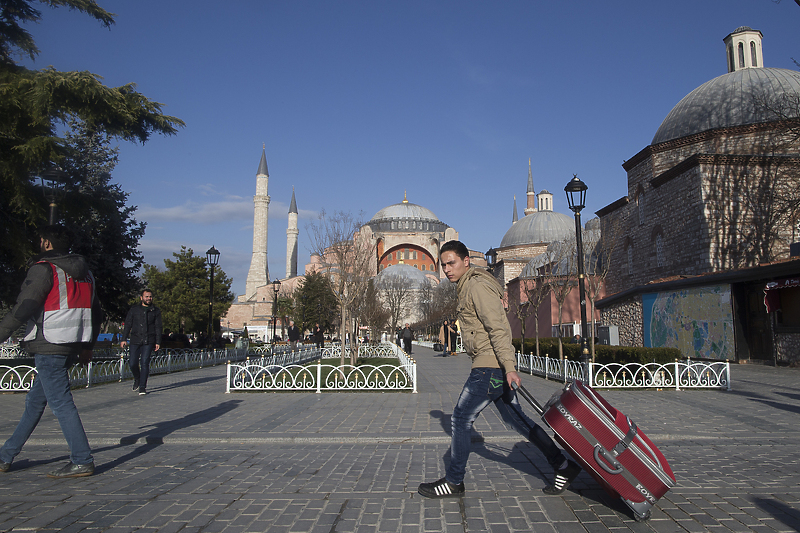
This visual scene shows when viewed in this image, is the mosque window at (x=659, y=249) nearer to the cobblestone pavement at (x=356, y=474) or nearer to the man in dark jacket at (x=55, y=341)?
the cobblestone pavement at (x=356, y=474)

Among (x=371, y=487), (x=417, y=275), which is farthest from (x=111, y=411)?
(x=417, y=275)

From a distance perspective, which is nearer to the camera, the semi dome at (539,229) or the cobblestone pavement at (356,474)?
the cobblestone pavement at (356,474)

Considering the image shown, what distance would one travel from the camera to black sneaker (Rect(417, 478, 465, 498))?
3215 millimetres

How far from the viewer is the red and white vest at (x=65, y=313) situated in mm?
3680

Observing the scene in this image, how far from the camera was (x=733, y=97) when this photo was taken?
952 inches

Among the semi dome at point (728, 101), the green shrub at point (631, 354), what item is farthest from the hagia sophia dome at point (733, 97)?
the green shrub at point (631, 354)

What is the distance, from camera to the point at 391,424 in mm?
5840

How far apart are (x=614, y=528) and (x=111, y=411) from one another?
6.47m

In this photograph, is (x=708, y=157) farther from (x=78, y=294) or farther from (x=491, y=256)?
(x=78, y=294)

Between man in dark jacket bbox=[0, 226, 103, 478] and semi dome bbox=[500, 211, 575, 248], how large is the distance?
5106cm

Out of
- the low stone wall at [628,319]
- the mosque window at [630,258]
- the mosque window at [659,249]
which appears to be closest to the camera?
the low stone wall at [628,319]

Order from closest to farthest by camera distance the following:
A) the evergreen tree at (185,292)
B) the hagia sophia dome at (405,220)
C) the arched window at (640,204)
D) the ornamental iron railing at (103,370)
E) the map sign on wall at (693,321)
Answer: the ornamental iron railing at (103,370) < the map sign on wall at (693,321) < the arched window at (640,204) < the evergreen tree at (185,292) < the hagia sophia dome at (405,220)

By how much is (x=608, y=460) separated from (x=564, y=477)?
1.70ft

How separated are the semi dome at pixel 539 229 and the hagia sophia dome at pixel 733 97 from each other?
25794 mm
